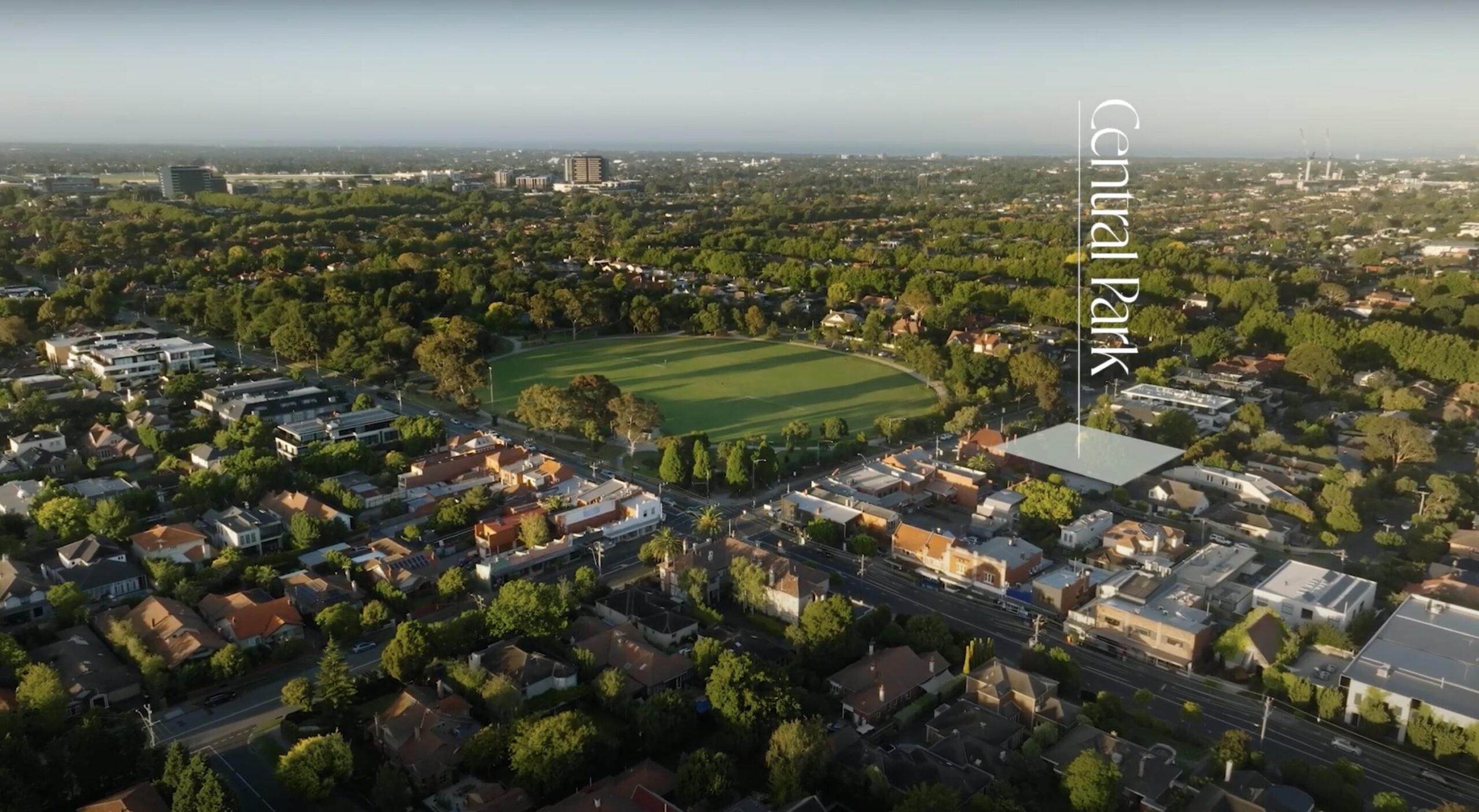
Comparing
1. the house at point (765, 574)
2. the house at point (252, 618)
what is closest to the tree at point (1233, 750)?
the house at point (765, 574)

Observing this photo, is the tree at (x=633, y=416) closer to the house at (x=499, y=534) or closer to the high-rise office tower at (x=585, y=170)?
the house at (x=499, y=534)

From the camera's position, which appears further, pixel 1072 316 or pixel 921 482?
pixel 1072 316

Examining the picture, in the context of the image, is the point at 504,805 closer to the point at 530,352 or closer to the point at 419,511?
the point at 419,511

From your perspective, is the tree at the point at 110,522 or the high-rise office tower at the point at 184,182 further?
the high-rise office tower at the point at 184,182

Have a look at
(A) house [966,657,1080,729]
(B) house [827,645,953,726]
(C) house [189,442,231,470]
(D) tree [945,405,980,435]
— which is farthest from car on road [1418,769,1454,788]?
(C) house [189,442,231,470]

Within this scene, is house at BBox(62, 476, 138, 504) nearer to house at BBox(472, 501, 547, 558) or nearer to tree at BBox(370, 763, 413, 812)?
house at BBox(472, 501, 547, 558)

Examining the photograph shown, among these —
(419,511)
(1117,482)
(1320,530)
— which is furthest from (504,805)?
(1320,530)

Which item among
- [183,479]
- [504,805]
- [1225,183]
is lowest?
[504,805]

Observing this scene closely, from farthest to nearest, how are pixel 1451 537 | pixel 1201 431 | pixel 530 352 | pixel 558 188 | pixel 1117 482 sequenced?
pixel 558 188 < pixel 530 352 < pixel 1201 431 < pixel 1117 482 < pixel 1451 537
